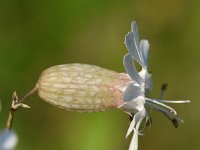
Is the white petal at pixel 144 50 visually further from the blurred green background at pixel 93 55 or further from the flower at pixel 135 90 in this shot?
the blurred green background at pixel 93 55

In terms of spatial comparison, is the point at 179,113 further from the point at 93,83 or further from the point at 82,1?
the point at 93,83

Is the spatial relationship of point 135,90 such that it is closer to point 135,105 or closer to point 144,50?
point 135,105

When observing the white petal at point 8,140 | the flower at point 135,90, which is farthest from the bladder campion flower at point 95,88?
the white petal at point 8,140

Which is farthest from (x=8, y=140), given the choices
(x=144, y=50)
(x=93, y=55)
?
(x=93, y=55)

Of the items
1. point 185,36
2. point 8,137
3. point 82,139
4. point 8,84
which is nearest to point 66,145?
point 82,139

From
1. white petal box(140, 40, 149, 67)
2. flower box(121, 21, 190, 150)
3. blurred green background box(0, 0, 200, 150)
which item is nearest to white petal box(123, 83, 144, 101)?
flower box(121, 21, 190, 150)

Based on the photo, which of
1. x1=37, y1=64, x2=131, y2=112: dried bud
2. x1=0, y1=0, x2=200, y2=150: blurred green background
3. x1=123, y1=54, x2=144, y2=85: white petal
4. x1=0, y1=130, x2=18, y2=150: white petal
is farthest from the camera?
x1=0, y1=0, x2=200, y2=150: blurred green background

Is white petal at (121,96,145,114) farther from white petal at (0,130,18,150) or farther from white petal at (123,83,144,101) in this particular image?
white petal at (0,130,18,150)
